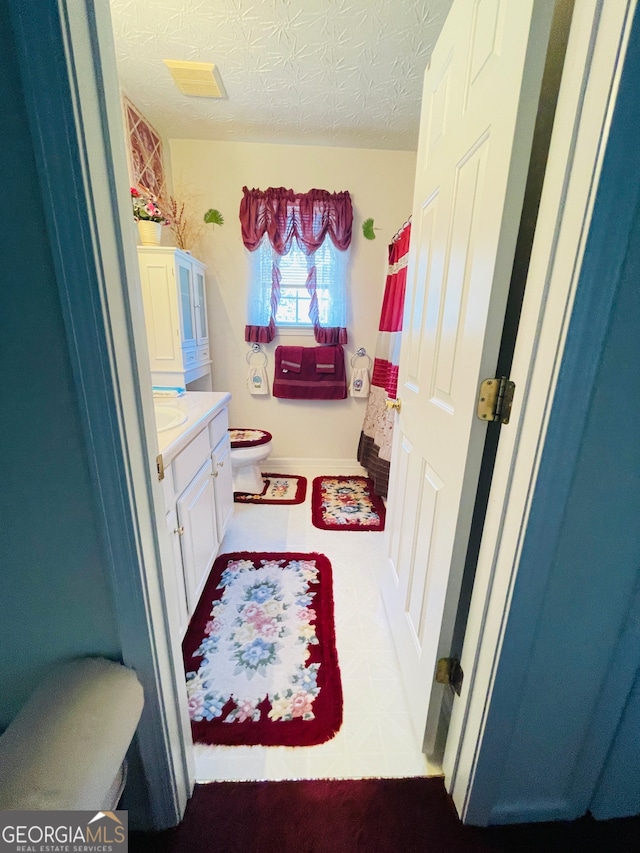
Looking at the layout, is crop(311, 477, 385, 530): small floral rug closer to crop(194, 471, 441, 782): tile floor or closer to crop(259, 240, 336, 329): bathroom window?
crop(194, 471, 441, 782): tile floor

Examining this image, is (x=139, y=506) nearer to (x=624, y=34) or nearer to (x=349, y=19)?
(x=624, y=34)

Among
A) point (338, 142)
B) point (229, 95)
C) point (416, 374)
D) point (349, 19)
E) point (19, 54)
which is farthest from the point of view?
point (338, 142)

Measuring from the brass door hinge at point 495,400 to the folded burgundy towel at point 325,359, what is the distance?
6.85 feet

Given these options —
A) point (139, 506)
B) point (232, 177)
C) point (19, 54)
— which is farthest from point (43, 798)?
point (232, 177)

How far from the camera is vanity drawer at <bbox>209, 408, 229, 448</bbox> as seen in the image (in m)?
1.63

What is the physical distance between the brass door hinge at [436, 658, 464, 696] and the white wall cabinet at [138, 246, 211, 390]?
1.89 meters

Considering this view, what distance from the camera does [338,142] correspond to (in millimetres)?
2410

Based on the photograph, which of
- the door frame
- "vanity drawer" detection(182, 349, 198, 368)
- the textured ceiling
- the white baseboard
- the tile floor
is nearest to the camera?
the door frame

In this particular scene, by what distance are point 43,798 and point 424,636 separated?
2.97 feet

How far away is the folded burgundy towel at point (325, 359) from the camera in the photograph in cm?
276

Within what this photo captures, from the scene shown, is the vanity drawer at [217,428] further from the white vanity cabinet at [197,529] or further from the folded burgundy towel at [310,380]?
the folded burgundy towel at [310,380]

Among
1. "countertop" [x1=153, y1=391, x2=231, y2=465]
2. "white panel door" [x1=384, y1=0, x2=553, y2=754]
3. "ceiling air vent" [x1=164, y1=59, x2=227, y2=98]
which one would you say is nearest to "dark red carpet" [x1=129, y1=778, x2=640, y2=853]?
"white panel door" [x1=384, y1=0, x2=553, y2=754]

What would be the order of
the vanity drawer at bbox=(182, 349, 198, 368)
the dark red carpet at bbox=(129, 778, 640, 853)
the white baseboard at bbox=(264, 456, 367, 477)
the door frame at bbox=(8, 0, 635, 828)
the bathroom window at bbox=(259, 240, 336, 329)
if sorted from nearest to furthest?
the door frame at bbox=(8, 0, 635, 828)
the dark red carpet at bbox=(129, 778, 640, 853)
the vanity drawer at bbox=(182, 349, 198, 368)
the bathroom window at bbox=(259, 240, 336, 329)
the white baseboard at bbox=(264, 456, 367, 477)

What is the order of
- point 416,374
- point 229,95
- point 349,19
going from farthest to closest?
point 229,95
point 349,19
point 416,374
